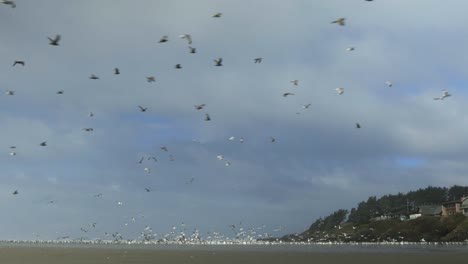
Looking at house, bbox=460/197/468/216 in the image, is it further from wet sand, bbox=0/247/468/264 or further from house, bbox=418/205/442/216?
wet sand, bbox=0/247/468/264

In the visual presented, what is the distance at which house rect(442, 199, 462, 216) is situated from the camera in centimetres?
15519

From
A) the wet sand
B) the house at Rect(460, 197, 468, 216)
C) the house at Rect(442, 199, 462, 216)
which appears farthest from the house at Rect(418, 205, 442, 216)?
the wet sand

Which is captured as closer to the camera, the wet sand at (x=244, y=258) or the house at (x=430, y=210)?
the wet sand at (x=244, y=258)

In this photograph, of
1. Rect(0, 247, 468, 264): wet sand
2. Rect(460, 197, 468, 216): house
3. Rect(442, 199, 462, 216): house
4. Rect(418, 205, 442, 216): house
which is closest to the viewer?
Rect(0, 247, 468, 264): wet sand

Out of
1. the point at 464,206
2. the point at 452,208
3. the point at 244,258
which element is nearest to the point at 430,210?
the point at 452,208

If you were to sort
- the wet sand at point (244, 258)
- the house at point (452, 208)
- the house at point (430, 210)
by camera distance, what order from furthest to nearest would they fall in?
1. the house at point (430, 210)
2. the house at point (452, 208)
3. the wet sand at point (244, 258)

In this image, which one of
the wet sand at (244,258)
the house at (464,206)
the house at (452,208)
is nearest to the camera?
the wet sand at (244,258)

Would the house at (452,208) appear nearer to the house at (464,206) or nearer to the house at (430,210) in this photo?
the house at (464,206)

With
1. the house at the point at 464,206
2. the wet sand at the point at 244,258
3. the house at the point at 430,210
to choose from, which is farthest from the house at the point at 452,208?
the wet sand at the point at 244,258

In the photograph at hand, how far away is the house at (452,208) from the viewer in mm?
155188

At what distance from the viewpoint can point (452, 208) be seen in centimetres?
16100

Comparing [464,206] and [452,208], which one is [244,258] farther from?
[452,208]

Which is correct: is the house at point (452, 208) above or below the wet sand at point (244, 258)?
above

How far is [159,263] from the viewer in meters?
42.9
